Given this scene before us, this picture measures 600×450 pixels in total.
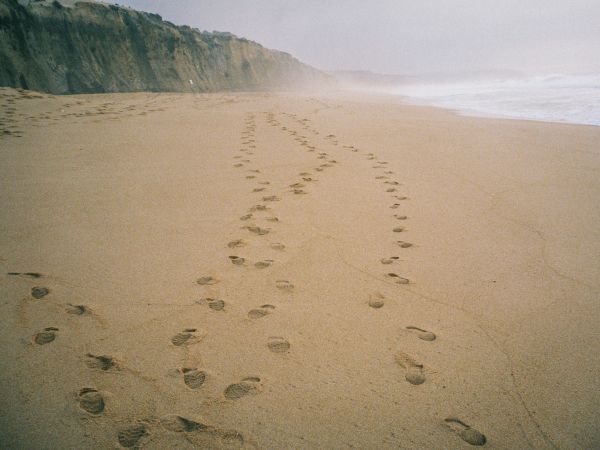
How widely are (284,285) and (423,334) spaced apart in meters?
0.68

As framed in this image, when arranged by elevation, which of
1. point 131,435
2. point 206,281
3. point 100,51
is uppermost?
point 100,51

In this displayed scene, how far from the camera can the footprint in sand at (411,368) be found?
1133mm

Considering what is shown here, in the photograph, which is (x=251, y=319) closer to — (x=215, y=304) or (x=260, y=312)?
(x=260, y=312)

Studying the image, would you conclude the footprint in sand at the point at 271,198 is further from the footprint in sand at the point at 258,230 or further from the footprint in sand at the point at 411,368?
the footprint in sand at the point at 411,368

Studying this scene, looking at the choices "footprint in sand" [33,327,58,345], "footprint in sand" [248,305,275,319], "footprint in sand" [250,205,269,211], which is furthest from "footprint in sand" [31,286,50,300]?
"footprint in sand" [250,205,269,211]

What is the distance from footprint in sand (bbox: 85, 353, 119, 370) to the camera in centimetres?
112

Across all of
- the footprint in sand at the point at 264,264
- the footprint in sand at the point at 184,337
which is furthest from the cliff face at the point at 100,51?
the footprint in sand at the point at 184,337

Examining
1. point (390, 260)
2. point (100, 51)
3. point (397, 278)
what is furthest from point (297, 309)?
point (100, 51)

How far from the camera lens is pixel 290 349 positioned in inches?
48.6

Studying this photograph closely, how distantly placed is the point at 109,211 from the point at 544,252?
115 inches

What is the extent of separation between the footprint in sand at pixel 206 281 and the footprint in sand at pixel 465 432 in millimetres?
1135

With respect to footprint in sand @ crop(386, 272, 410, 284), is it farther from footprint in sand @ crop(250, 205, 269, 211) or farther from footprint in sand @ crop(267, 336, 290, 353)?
footprint in sand @ crop(250, 205, 269, 211)

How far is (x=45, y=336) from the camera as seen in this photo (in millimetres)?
1227

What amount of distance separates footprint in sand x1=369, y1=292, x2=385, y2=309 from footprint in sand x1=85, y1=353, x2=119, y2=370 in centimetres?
106
